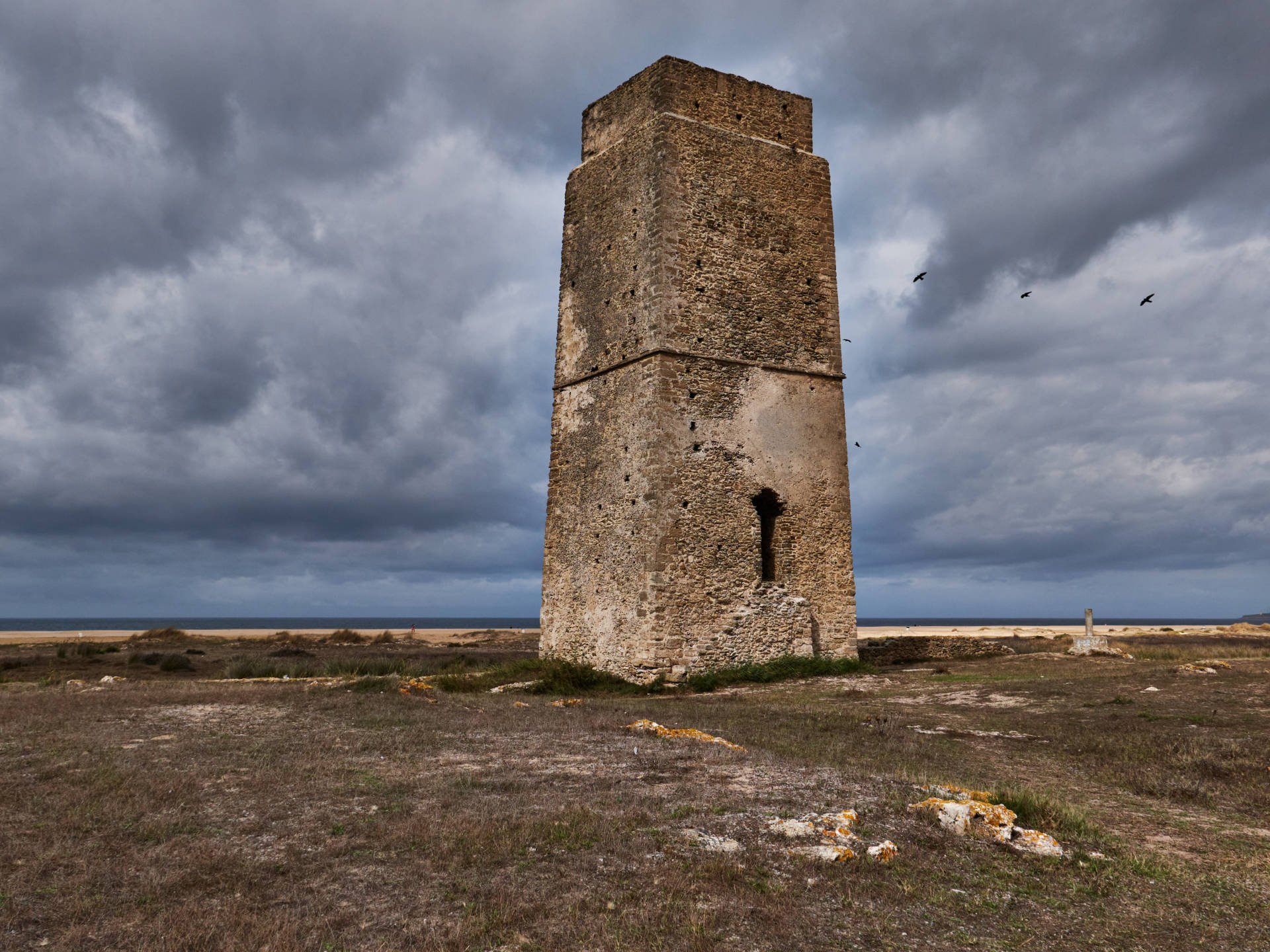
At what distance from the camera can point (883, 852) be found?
16.6 feet

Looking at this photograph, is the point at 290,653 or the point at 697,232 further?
the point at 290,653

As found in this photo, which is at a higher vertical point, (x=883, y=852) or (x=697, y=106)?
(x=697, y=106)

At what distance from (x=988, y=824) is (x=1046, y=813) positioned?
0.63 metres

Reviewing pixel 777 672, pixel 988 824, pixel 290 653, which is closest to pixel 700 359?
pixel 777 672

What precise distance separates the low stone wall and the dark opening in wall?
17.5ft

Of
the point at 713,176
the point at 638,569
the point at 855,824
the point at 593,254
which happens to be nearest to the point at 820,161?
the point at 713,176

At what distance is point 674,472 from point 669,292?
3.62 m

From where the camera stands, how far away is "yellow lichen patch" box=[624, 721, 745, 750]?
8547mm

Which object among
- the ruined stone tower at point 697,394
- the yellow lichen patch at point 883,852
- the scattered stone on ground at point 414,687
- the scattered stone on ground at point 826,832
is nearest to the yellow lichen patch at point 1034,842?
the yellow lichen patch at point 883,852

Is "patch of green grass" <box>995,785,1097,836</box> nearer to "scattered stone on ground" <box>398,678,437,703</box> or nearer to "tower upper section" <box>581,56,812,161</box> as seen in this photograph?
"scattered stone on ground" <box>398,678,437,703</box>

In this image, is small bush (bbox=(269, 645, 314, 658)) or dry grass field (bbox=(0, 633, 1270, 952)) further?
small bush (bbox=(269, 645, 314, 658))

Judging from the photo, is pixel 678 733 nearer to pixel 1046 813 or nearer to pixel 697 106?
pixel 1046 813

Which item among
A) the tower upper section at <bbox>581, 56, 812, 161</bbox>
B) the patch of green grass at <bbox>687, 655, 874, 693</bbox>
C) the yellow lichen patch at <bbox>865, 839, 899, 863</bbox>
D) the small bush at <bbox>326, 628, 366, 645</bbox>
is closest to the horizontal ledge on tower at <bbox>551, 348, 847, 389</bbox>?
the tower upper section at <bbox>581, 56, 812, 161</bbox>

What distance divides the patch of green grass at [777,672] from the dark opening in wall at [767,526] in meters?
1.74
